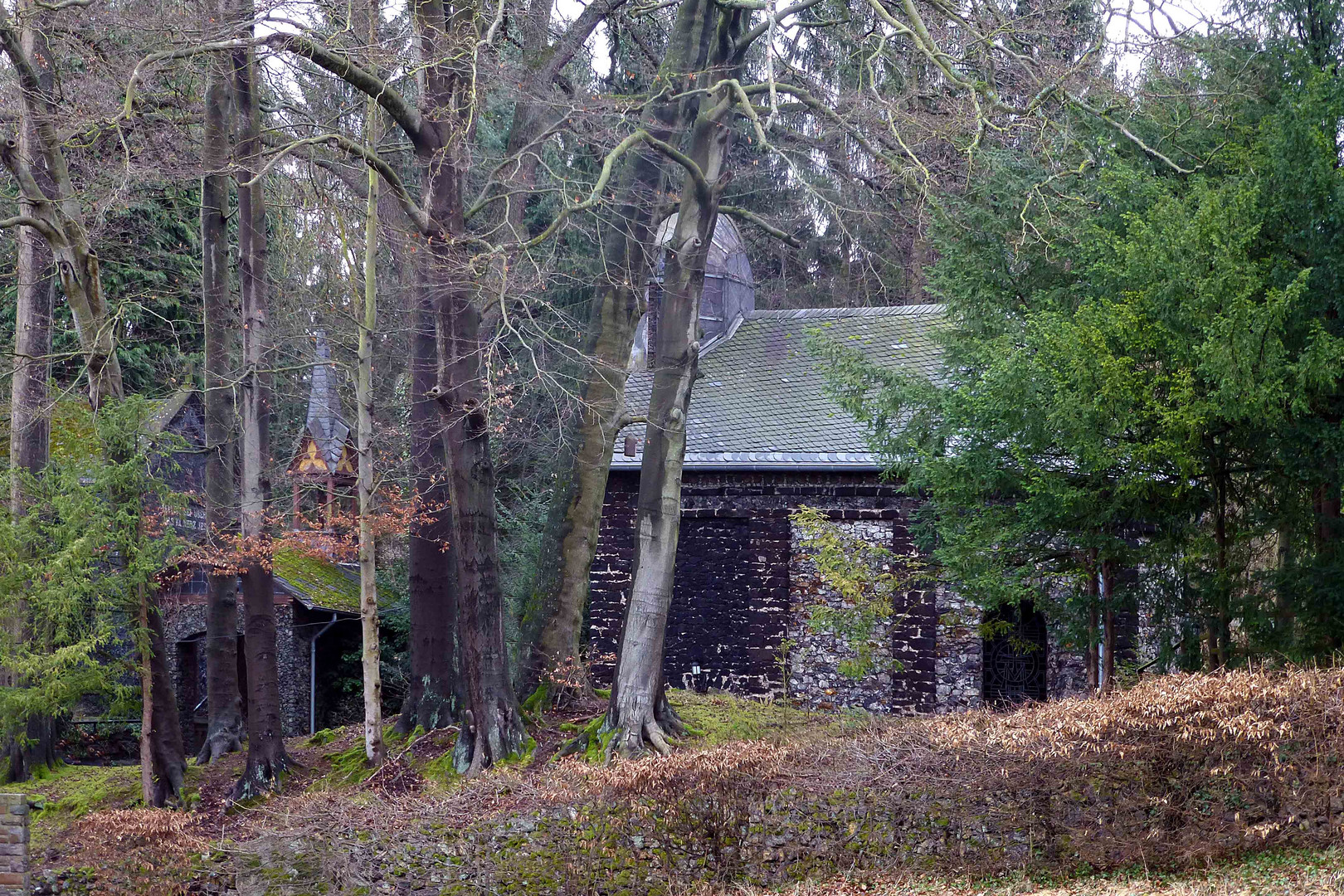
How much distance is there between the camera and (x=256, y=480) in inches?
506

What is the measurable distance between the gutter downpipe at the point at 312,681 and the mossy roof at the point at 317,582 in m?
0.38

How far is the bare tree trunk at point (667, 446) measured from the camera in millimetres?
11398

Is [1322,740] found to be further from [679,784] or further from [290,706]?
[290,706]

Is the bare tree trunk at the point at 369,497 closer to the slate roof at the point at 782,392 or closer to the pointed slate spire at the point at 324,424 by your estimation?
the slate roof at the point at 782,392

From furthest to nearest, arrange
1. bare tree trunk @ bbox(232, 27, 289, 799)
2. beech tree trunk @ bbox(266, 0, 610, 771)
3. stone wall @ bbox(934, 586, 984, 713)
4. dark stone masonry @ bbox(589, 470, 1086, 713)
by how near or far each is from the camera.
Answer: dark stone masonry @ bbox(589, 470, 1086, 713), stone wall @ bbox(934, 586, 984, 713), bare tree trunk @ bbox(232, 27, 289, 799), beech tree trunk @ bbox(266, 0, 610, 771)

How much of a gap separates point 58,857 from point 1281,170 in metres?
12.2

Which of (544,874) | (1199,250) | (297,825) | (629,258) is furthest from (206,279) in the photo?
(1199,250)

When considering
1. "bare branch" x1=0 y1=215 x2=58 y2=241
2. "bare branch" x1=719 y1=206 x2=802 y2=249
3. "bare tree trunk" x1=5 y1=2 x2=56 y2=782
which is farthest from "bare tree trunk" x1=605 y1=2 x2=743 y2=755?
"bare tree trunk" x1=5 y1=2 x2=56 y2=782

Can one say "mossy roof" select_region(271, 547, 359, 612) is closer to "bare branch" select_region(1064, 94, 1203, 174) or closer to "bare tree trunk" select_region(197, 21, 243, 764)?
"bare tree trunk" select_region(197, 21, 243, 764)

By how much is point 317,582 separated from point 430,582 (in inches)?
375

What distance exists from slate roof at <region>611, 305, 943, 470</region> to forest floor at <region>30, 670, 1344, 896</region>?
8.90m

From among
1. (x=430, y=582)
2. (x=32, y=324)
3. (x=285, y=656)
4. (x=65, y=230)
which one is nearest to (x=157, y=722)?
(x=430, y=582)

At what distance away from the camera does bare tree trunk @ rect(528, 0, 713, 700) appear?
13336mm

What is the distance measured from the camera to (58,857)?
386 inches
